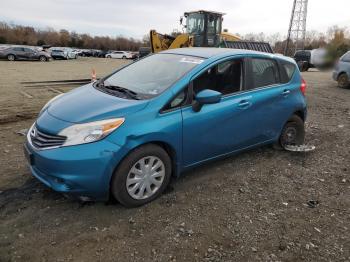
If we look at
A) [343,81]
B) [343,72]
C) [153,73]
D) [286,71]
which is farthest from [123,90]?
[343,81]

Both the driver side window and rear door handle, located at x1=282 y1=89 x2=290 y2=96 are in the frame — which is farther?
rear door handle, located at x1=282 y1=89 x2=290 y2=96

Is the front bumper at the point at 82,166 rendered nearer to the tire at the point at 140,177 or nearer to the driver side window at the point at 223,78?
the tire at the point at 140,177

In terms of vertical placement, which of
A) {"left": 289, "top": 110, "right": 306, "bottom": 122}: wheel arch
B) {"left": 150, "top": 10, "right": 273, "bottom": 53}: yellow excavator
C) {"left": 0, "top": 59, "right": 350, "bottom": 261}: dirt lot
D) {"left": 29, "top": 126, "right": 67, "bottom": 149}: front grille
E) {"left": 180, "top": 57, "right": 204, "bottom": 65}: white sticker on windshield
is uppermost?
{"left": 150, "top": 10, "right": 273, "bottom": 53}: yellow excavator

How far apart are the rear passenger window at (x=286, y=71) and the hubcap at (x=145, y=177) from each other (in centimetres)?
251

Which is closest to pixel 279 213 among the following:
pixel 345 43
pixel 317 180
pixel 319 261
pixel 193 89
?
A: pixel 319 261

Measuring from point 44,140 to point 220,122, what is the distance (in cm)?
198

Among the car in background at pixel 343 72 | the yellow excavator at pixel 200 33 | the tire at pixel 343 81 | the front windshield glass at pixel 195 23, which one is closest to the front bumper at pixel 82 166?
the car in background at pixel 343 72

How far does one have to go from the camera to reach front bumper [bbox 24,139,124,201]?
313cm

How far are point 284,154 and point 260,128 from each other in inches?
34.2

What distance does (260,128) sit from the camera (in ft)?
15.4

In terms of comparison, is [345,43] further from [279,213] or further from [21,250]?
[21,250]

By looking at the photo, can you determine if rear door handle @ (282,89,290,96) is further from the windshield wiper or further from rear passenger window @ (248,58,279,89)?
the windshield wiper

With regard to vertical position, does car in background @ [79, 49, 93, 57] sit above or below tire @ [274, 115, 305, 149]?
above

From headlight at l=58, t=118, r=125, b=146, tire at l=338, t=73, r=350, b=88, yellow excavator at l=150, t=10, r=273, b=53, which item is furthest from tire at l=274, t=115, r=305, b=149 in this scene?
yellow excavator at l=150, t=10, r=273, b=53
